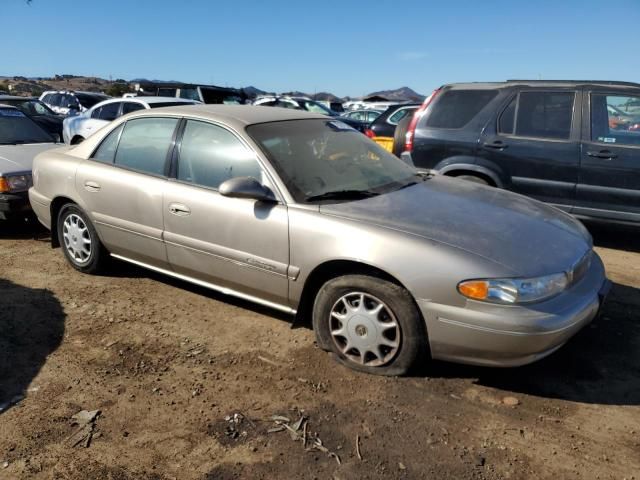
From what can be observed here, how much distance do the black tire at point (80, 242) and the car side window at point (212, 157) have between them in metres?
1.21

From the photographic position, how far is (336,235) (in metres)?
3.14

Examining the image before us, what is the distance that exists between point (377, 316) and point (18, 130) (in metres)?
6.11

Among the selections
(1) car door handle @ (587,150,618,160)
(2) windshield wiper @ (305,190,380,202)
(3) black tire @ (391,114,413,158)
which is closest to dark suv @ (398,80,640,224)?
(1) car door handle @ (587,150,618,160)

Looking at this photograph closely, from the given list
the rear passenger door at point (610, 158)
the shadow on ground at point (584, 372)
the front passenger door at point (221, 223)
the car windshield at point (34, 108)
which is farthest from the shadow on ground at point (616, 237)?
the car windshield at point (34, 108)

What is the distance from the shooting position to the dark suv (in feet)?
17.9

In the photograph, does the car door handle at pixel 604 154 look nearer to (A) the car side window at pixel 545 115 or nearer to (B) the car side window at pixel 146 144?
(A) the car side window at pixel 545 115

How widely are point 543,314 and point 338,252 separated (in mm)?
1159

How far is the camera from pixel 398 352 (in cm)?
309

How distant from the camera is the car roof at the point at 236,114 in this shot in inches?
150

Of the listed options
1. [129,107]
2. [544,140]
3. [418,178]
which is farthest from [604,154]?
[129,107]

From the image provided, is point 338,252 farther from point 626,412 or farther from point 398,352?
point 626,412

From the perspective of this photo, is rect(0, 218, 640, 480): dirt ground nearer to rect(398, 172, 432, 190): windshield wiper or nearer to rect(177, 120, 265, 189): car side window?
rect(177, 120, 265, 189): car side window

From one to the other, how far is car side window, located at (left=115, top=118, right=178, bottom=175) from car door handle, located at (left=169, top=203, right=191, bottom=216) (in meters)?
0.32

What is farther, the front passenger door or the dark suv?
the dark suv
